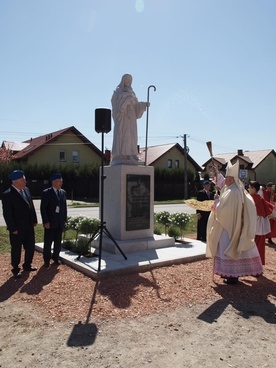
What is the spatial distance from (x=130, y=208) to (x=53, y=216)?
6.01 ft

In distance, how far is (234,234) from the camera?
5621 millimetres

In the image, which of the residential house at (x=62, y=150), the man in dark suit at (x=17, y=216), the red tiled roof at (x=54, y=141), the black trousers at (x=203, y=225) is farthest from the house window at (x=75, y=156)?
the man in dark suit at (x=17, y=216)

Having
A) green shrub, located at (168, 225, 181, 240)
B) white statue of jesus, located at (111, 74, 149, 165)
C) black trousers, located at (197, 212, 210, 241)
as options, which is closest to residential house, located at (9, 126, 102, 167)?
black trousers, located at (197, 212, 210, 241)

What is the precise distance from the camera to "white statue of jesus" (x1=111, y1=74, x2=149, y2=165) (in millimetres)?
8102

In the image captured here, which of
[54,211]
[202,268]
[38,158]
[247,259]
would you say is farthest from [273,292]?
[38,158]

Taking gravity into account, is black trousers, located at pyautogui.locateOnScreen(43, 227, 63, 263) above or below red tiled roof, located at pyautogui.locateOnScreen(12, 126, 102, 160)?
below

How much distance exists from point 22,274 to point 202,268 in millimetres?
3305

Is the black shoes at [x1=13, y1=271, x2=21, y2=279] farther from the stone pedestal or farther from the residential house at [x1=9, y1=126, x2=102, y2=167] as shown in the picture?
the residential house at [x1=9, y1=126, x2=102, y2=167]

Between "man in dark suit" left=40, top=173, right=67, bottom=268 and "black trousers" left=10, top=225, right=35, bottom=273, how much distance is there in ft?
1.30

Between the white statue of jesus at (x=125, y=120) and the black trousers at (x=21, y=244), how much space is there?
2.71 m

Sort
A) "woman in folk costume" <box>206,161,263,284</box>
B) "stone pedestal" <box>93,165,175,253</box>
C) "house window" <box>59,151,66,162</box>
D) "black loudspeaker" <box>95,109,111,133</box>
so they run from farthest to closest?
"house window" <box>59,151,66,162</box>
"stone pedestal" <box>93,165,175,253</box>
"black loudspeaker" <box>95,109,111,133</box>
"woman in folk costume" <box>206,161,263,284</box>

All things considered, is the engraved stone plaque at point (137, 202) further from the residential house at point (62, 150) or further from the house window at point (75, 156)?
the house window at point (75, 156)

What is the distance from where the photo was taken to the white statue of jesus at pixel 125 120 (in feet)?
26.6

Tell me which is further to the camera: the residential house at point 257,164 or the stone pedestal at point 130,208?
the residential house at point 257,164
